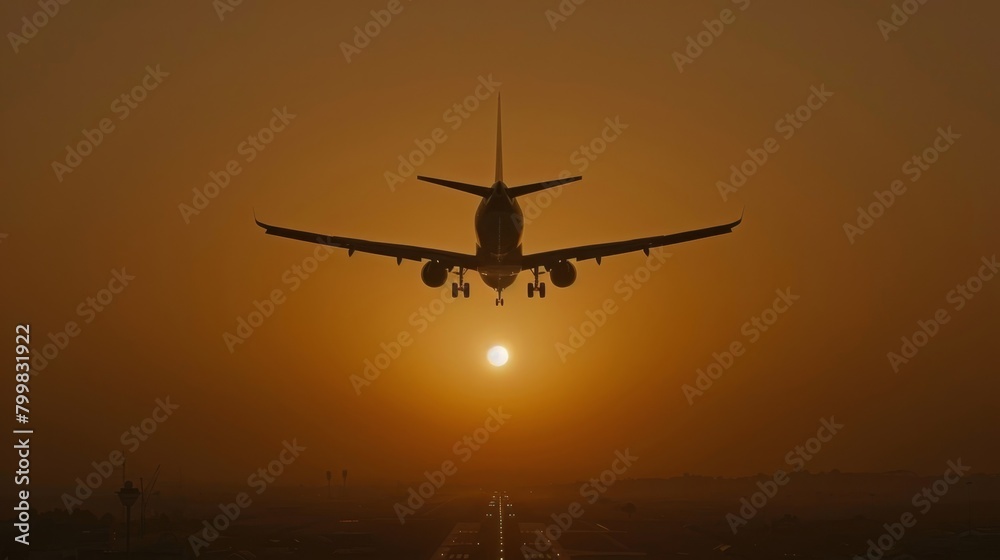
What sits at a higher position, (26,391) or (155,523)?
(155,523)

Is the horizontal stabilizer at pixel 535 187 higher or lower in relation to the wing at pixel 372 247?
higher

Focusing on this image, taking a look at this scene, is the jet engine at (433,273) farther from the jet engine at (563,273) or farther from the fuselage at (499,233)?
the jet engine at (563,273)

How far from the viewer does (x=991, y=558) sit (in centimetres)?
6762

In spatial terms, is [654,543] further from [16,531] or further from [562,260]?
[16,531]

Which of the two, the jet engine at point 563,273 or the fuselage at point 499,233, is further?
the jet engine at point 563,273

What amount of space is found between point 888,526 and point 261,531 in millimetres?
67710

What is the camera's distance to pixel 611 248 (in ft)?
190

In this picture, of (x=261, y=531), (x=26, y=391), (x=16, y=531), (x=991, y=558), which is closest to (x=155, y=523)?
(x=261, y=531)

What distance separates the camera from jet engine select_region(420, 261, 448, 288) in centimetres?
5956

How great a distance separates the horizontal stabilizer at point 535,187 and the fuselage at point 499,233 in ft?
1.28

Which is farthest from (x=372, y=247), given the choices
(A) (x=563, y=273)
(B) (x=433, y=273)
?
(A) (x=563, y=273)

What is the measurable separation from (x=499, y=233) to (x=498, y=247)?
0.92 meters

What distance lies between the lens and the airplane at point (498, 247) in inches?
2239

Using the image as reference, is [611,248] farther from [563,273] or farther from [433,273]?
[433,273]
